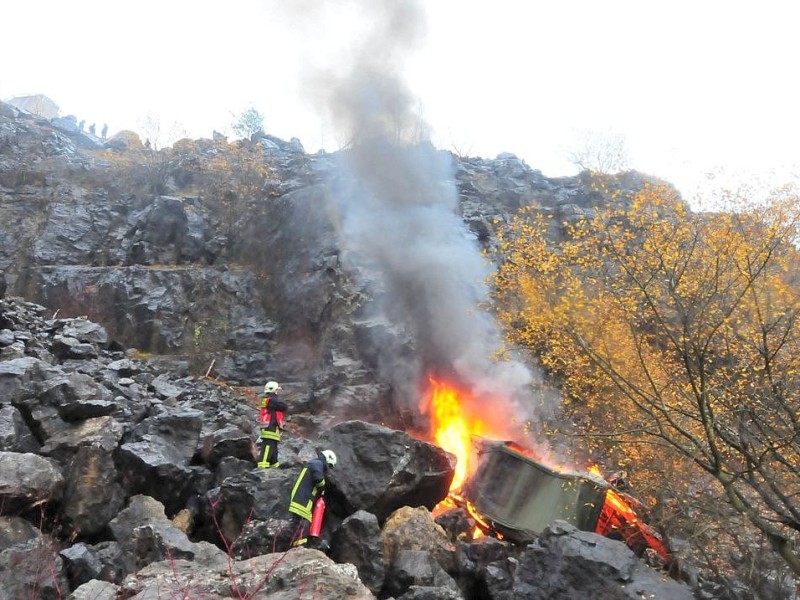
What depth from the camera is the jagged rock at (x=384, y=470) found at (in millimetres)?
9617

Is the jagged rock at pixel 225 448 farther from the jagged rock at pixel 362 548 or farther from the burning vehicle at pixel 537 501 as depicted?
the burning vehicle at pixel 537 501

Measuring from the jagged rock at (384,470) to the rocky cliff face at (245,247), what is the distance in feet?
19.1

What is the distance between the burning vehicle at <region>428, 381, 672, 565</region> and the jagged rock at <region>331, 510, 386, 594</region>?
2.95 metres

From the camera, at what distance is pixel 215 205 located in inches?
1013

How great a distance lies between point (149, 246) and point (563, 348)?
748 inches

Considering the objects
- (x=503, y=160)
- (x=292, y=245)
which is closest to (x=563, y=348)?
(x=292, y=245)

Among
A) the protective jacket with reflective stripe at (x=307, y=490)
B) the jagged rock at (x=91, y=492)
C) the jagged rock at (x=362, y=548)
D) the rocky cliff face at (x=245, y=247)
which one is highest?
the rocky cliff face at (x=245, y=247)

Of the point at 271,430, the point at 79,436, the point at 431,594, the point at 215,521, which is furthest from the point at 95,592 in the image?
the point at 271,430

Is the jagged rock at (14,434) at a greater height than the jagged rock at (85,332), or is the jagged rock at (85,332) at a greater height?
the jagged rock at (85,332)

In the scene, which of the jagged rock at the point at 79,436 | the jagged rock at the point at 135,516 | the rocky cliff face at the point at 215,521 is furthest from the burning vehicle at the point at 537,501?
the jagged rock at the point at 79,436

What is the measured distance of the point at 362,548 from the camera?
25.7ft

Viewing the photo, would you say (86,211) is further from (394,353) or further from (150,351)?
(394,353)

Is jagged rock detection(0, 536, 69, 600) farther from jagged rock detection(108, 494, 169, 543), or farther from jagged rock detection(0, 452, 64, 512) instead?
jagged rock detection(108, 494, 169, 543)

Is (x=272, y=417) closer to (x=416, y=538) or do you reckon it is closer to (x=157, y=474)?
(x=157, y=474)
